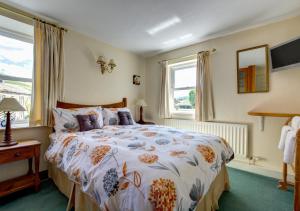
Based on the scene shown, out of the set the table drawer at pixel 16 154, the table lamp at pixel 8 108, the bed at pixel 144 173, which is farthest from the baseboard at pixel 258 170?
the table lamp at pixel 8 108

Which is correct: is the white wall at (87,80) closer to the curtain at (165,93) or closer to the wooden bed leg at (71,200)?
the curtain at (165,93)

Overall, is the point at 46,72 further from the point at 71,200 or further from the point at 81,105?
the point at 71,200

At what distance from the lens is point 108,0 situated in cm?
205

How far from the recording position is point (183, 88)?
12.3 feet

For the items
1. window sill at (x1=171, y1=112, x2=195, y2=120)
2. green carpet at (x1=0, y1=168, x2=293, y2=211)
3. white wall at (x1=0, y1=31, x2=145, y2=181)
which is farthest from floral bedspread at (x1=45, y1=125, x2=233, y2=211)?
window sill at (x1=171, y1=112, x2=195, y2=120)

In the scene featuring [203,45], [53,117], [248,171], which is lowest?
[248,171]

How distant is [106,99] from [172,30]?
1939mm

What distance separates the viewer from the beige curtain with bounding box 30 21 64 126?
2377 millimetres

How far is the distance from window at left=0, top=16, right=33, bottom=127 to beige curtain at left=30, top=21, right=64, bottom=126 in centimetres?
24

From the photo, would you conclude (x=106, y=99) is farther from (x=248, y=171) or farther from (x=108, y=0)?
(x=248, y=171)

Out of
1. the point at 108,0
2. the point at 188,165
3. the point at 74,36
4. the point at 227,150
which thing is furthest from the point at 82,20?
the point at 227,150

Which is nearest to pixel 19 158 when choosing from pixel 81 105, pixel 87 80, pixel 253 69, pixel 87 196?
pixel 87 196

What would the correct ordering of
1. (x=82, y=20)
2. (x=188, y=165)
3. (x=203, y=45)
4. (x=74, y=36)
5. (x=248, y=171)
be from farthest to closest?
1. (x=203, y=45)
2. (x=74, y=36)
3. (x=248, y=171)
4. (x=82, y=20)
5. (x=188, y=165)

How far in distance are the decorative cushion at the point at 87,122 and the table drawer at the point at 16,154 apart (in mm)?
665
